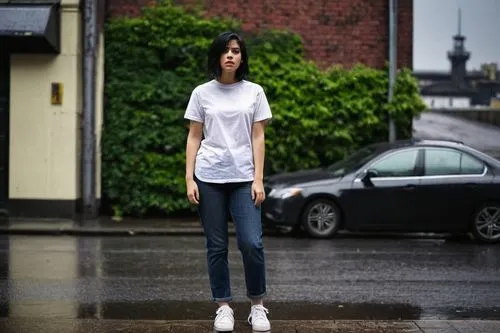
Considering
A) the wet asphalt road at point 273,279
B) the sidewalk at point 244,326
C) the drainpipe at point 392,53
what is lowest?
the wet asphalt road at point 273,279

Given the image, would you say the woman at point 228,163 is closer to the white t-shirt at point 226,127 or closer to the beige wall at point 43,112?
the white t-shirt at point 226,127

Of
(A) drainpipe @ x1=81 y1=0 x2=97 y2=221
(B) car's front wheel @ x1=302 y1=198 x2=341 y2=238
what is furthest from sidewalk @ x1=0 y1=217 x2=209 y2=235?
(B) car's front wheel @ x1=302 y1=198 x2=341 y2=238

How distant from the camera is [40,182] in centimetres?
1559

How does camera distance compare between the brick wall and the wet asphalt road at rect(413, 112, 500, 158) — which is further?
the wet asphalt road at rect(413, 112, 500, 158)

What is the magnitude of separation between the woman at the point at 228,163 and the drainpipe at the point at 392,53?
36.0 ft

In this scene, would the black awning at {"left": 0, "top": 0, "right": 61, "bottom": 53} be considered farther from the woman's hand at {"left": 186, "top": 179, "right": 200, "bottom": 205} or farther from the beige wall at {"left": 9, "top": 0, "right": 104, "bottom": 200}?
the woman's hand at {"left": 186, "top": 179, "right": 200, "bottom": 205}

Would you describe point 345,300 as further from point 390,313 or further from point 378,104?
point 378,104

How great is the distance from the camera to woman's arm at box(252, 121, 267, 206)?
5.73 meters

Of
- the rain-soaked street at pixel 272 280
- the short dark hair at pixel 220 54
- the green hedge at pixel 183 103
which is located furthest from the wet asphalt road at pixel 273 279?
the green hedge at pixel 183 103

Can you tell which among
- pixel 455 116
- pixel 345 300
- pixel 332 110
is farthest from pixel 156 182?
pixel 455 116

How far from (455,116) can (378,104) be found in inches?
874

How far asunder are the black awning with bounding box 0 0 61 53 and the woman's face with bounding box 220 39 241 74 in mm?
9593

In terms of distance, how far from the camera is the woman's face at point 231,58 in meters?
5.70

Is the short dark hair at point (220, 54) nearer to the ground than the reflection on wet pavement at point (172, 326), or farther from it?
farther from it
